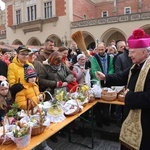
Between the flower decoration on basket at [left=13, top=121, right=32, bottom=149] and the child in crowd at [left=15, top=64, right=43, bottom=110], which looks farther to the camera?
the child in crowd at [left=15, top=64, right=43, bottom=110]

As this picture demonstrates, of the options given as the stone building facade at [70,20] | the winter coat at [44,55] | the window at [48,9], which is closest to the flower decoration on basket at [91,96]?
the winter coat at [44,55]

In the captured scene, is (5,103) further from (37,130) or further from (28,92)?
(37,130)

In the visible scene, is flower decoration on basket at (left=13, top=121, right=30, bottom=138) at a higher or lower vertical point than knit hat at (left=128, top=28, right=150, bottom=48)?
lower

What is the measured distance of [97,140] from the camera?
3.93 meters

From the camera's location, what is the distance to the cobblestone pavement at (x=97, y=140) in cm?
363

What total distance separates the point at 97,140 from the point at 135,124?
6.68ft

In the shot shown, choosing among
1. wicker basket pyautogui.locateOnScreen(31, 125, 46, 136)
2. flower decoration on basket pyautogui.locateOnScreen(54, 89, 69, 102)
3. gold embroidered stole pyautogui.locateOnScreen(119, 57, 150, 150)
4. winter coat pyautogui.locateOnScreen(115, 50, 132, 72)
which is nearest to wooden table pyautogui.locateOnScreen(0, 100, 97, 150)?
wicker basket pyautogui.locateOnScreen(31, 125, 46, 136)

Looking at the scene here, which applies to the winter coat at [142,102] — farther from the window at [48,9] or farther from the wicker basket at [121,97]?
the window at [48,9]

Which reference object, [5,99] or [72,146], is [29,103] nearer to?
[5,99]

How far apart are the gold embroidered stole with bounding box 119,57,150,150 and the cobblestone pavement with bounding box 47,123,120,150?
1.61m

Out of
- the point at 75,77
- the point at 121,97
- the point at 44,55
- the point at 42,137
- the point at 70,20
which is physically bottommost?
the point at 42,137

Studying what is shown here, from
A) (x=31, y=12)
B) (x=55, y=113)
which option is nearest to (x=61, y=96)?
(x=55, y=113)

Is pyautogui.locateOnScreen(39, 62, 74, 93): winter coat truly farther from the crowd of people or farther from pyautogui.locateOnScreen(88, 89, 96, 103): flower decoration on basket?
pyautogui.locateOnScreen(88, 89, 96, 103): flower decoration on basket

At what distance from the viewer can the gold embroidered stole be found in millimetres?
2004
